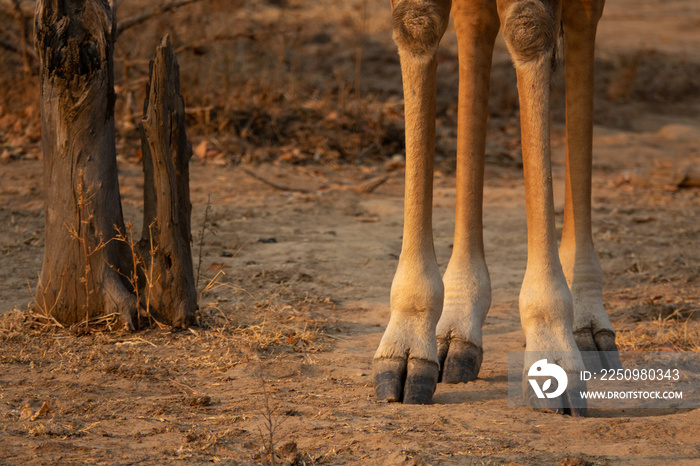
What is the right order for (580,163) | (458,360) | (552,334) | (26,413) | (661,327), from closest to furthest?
(26,413)
(552,334)
(458,360)
(580,163)
(661,327)

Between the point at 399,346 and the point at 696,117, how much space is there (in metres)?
9.77

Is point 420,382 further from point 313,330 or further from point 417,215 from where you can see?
point 313,330

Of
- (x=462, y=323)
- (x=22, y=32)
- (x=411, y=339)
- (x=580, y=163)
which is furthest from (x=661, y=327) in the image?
(x=22, y=32)

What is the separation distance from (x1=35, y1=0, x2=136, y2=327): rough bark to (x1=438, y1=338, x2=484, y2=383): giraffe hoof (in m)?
1.47

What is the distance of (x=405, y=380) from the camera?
2867 mm

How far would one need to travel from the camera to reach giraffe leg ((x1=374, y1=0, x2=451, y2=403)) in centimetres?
288

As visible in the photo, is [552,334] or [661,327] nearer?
[552,334]

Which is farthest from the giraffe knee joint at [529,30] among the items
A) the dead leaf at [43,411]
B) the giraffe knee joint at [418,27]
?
the dead leaf at [43,411]

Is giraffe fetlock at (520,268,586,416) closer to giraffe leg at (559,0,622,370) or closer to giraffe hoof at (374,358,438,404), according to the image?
giraffe hoof at (374,358,438,404)

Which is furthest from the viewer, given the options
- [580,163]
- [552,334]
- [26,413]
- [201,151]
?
[201,151]

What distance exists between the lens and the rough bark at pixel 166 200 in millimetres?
3482

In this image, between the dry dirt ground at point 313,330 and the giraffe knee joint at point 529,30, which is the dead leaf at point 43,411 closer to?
the dry dirt ground at point 313,330

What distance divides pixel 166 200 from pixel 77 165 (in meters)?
0.45

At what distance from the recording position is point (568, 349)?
2785 millimetres
